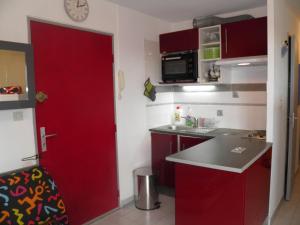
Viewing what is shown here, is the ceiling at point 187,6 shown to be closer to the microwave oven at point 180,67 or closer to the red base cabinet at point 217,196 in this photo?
the microwave oven at point 180,67

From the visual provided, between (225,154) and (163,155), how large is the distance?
4.73 ft

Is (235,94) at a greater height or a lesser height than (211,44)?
lesser

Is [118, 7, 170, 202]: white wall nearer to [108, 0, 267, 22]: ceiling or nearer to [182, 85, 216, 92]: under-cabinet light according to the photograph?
[108, 0, 267, 22]: ceiling

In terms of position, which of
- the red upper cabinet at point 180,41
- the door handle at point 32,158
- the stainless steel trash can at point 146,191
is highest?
the red upper cabinet at point 180,41

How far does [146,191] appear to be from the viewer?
3.21 metres

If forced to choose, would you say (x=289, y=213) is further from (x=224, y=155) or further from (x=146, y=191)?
(x=146, y=191)

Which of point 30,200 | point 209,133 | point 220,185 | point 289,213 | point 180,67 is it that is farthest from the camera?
point 180,67

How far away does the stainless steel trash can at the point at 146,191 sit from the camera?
10.5 feet

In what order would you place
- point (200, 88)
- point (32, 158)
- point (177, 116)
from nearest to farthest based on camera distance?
point (32, 158), point (200, 88), point (177, 116)

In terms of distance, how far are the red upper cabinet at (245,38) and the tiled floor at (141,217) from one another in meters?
1.99

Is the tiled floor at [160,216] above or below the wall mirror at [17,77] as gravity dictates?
below

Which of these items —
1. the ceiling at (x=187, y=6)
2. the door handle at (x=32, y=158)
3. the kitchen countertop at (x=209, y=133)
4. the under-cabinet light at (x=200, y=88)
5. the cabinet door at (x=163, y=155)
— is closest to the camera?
the door handle at (x=32, y=158)

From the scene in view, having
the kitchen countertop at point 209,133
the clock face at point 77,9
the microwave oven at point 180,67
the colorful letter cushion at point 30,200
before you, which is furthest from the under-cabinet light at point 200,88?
the colorful letter cushion at point 30,200

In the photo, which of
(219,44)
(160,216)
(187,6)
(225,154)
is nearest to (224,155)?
(225,154)
